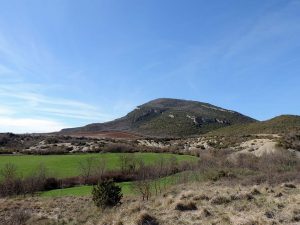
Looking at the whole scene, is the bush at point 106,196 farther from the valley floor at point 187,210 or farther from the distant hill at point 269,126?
the distant hill at point 269,126

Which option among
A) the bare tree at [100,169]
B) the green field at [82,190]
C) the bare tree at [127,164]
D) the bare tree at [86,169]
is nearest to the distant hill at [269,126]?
the bare tree at [127,164]

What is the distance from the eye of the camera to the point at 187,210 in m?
15.5

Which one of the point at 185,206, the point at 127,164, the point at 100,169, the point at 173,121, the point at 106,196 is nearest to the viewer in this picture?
the point at 185,206

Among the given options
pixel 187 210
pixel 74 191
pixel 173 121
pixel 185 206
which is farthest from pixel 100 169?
pixel 173 121

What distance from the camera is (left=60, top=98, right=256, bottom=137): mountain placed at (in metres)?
89.5

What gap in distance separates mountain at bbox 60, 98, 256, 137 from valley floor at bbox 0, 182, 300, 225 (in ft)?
207

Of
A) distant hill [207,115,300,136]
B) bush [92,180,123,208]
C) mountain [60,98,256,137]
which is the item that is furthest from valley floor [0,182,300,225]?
mountain [60,98,256,137]

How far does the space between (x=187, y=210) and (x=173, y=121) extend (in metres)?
80.1

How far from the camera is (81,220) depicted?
1795 cm

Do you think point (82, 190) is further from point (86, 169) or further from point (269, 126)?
point (269, 126)

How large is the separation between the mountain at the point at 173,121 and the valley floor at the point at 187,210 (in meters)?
63.2

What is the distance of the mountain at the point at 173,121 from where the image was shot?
294 ft

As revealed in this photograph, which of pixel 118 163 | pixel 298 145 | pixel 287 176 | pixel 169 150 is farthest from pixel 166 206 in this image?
pixel 169 150

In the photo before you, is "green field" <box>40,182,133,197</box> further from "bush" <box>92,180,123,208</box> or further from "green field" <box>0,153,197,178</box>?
"bush" <box>92,180,123,208</box>
